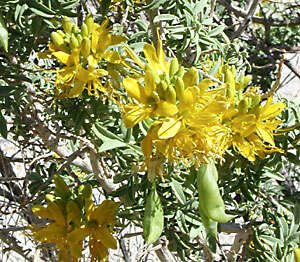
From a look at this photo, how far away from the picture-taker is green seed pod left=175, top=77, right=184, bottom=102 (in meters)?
0.86

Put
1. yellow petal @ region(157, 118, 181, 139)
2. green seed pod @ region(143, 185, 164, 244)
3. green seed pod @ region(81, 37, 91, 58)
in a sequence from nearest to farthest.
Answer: yellow petal @ region(157, 118, 181, 139) → green seed pod @ region(143, 185, 164, 244) → green seed pod @ region(81, 37, 91, 58)

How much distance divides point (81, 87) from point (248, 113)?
0.41m

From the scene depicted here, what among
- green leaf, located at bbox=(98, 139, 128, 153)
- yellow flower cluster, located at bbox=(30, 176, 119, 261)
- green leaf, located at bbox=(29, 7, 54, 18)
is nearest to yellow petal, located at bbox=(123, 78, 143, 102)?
green leaf, located at bbox=(98, 139, 128, 153)

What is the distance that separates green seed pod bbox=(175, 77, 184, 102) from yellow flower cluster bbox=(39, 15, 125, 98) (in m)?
0.29

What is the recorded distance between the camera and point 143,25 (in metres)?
1.43

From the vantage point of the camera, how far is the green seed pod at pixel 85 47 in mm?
1082

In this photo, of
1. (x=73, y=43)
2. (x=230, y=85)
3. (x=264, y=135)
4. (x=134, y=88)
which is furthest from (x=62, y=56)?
(x=264, y=135)

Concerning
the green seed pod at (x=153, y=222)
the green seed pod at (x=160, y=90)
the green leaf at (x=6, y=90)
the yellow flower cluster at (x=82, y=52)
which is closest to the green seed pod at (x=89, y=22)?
the yellow flower cluster at (x=82, y=52)

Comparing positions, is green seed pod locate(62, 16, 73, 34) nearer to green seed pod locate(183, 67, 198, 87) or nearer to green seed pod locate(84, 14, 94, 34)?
green seed pod locate(84, 14, 94, 34)

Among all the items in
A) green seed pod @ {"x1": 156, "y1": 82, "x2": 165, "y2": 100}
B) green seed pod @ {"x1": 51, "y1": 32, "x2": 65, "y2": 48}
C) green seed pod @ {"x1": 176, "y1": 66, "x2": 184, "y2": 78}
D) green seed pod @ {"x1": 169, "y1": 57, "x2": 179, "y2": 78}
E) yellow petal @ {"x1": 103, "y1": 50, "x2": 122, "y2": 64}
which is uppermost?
green seed pod @ {"x1": 51, "y1": 32, "x2": 65, "y2": 48}

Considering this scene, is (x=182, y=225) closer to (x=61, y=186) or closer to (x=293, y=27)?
(x=61, y=186)

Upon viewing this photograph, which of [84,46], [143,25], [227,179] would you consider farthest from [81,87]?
[227,179]

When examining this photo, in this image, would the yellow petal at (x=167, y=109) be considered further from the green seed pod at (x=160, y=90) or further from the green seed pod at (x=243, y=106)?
the green seed pod at (x=243, y=106)

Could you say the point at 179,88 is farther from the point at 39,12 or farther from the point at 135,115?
the point at 39,12
